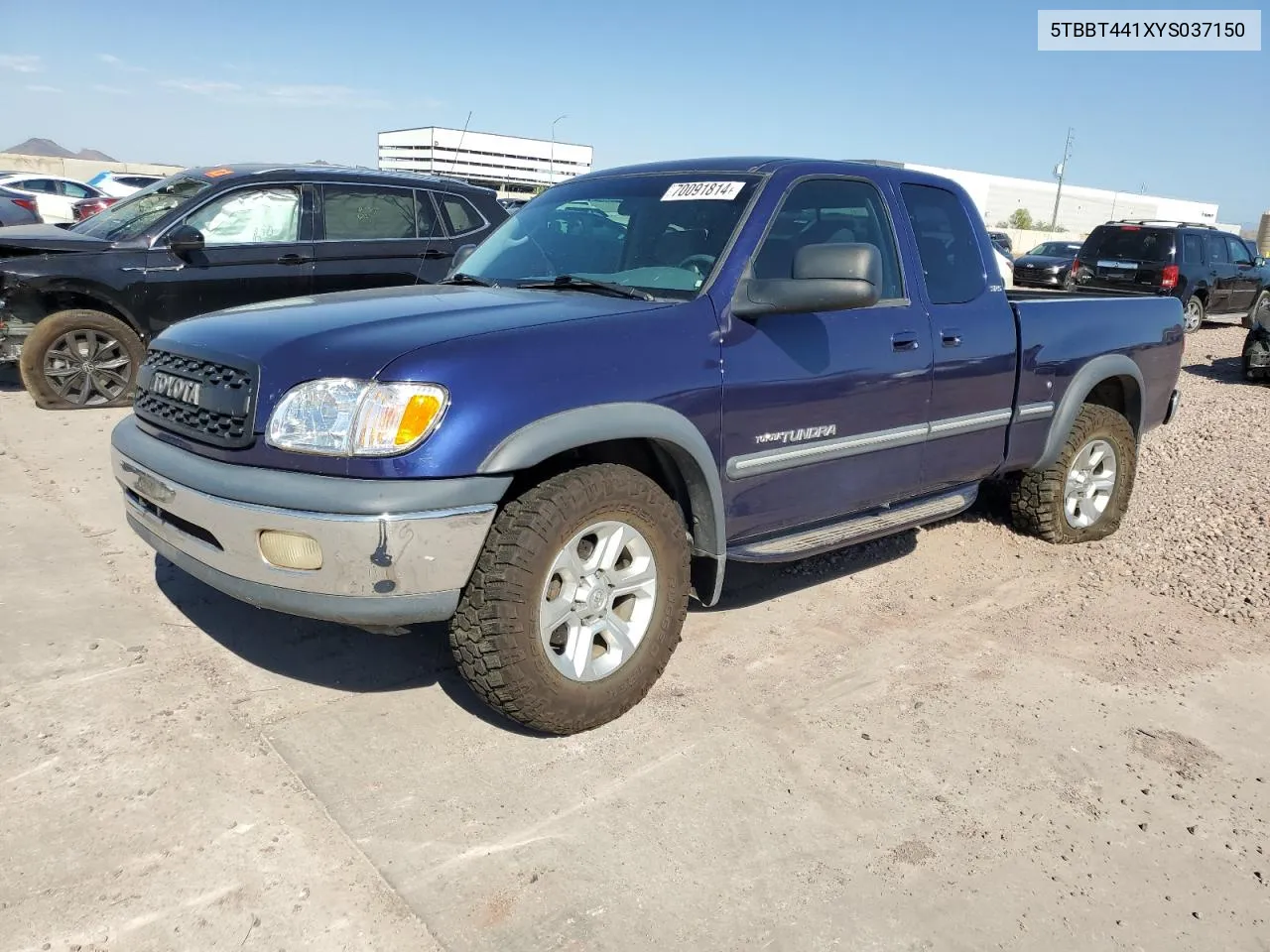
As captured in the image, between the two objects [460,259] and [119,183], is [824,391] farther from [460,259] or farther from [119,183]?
[119,183]

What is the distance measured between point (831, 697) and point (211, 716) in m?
2.07

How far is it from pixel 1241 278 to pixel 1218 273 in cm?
95

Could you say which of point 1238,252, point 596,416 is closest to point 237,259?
point 596,416

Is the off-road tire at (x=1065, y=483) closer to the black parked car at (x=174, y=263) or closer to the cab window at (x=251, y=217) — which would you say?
the black parked car at (x=174, y=263)

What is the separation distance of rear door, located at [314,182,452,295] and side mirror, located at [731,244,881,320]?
15.6 ft

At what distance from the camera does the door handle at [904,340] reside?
3.87 meters

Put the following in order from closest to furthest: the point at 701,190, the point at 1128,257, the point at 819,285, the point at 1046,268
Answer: the point at 819,285 < the point at 701,190 < the point at 1128,257 < the point at 1046,268

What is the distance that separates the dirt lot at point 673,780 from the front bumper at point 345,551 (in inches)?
20.3

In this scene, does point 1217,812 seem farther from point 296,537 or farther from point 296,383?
point 296,383

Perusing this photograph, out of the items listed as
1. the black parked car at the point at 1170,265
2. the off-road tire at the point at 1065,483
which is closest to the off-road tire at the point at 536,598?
the off-road tire at the point at 1065,483

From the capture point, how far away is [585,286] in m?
3.56

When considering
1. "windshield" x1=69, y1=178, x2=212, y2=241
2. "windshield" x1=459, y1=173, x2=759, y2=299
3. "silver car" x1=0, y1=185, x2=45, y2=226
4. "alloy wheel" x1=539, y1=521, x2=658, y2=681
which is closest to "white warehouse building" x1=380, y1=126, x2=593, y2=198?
"silver car" x1=0, y1=185, x2=45, y2=226

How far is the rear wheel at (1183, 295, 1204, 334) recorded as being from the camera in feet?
50.8

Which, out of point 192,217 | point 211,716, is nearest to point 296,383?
point 211,716
